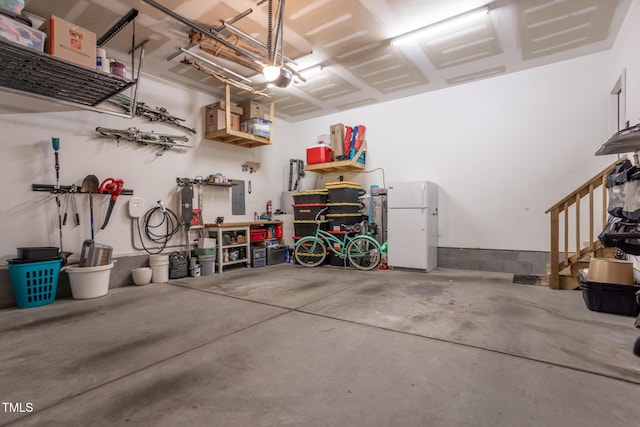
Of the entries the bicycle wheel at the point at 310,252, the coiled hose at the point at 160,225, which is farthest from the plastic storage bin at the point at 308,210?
the coiled hose at the point at 160,225

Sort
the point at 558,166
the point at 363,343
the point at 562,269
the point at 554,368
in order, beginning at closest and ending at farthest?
the point at 554,368, the point at 363,343, the point at 562,269, the point at 558,166

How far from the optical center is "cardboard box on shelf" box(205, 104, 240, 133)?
208 inches

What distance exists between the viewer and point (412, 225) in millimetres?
5074

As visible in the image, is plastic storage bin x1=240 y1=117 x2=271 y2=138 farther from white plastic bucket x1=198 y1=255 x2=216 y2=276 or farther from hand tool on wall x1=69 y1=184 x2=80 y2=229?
hand tool on wall x1=69 y1=184 x2=80 y2=229

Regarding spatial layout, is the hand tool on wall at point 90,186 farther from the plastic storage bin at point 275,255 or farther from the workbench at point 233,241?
the plastic storage bin at point 275,255

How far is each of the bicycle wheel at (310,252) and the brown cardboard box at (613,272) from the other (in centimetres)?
391

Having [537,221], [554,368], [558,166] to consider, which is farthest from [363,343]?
[558,166]

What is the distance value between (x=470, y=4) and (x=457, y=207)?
10.4ft

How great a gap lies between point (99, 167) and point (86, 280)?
164 cm

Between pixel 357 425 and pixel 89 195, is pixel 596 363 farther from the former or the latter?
pixel 89 195

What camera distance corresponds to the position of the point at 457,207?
537cm

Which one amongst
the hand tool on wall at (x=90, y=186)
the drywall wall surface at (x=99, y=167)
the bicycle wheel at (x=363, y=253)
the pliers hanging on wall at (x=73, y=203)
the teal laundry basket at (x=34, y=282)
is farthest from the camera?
the bicycle wheel at (x=363, y=253)

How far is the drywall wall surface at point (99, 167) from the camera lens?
3.53 metres

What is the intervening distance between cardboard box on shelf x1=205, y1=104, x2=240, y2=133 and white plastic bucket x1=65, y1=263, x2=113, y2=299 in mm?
2884
